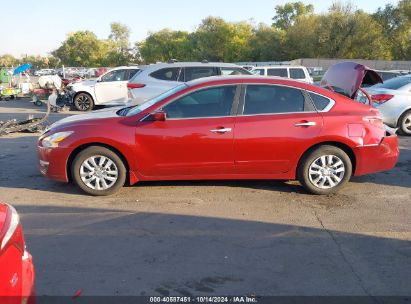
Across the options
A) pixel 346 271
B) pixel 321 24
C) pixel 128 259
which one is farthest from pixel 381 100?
pixel 321 24

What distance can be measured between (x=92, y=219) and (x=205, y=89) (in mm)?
2211

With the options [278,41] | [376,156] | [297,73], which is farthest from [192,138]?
[278,41]

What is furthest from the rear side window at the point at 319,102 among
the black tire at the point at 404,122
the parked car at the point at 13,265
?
the black tire at the point at 404,122

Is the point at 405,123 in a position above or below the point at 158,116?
below

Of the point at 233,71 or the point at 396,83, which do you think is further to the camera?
the point at 233,71

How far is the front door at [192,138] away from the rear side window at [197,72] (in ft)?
20.0

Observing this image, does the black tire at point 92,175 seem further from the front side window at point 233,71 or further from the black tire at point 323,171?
the front side window at point 233,71

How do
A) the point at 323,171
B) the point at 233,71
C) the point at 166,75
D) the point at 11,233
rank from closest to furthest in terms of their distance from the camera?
the point at 11,233 < the point at 323,171 < the point at 233,71 < the point at 166,75

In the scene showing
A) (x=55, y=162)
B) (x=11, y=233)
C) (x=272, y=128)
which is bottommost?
(x=55, y=162)

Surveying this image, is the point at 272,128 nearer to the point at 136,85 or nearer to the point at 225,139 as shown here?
the point at 225,139

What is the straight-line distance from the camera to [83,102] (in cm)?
1536

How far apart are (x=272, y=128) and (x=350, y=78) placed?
2.19 m

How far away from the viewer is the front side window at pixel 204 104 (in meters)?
5.34

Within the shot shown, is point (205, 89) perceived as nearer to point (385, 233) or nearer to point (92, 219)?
point (92, 219)
